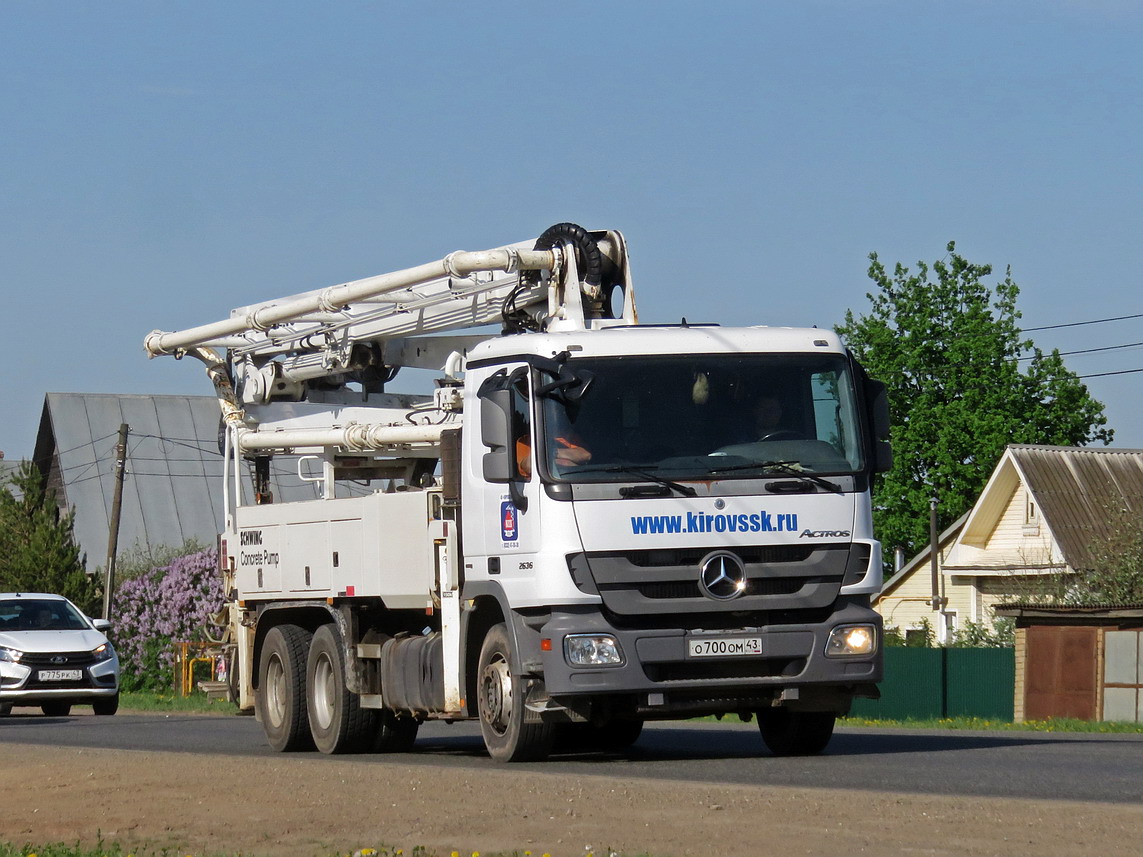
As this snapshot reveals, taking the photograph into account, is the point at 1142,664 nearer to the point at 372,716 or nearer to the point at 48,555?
the point at 372,716

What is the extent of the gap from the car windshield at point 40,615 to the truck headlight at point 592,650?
52.8 feet

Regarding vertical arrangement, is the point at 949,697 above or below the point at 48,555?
below

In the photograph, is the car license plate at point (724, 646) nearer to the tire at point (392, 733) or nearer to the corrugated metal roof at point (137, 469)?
the tire at point (392, 733)

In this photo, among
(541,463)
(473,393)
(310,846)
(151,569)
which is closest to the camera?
(310,846)

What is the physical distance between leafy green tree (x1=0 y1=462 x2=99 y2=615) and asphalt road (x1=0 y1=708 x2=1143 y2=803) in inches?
957

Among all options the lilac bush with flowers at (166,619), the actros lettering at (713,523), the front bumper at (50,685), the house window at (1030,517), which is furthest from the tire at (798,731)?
the house window at (1030,517)

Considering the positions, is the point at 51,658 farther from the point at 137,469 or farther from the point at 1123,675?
the point at 137,469

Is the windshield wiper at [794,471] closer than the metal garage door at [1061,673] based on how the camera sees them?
Yes

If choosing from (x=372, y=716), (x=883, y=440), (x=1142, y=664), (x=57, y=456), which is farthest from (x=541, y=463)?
(x=57, y=456)

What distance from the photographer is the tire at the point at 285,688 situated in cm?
1647

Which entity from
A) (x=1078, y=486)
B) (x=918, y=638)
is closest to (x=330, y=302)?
(x=1078, y=486)

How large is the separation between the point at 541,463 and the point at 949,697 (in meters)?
24.8

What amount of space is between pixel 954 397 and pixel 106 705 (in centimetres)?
4343

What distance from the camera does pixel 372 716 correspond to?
51.8 feet
